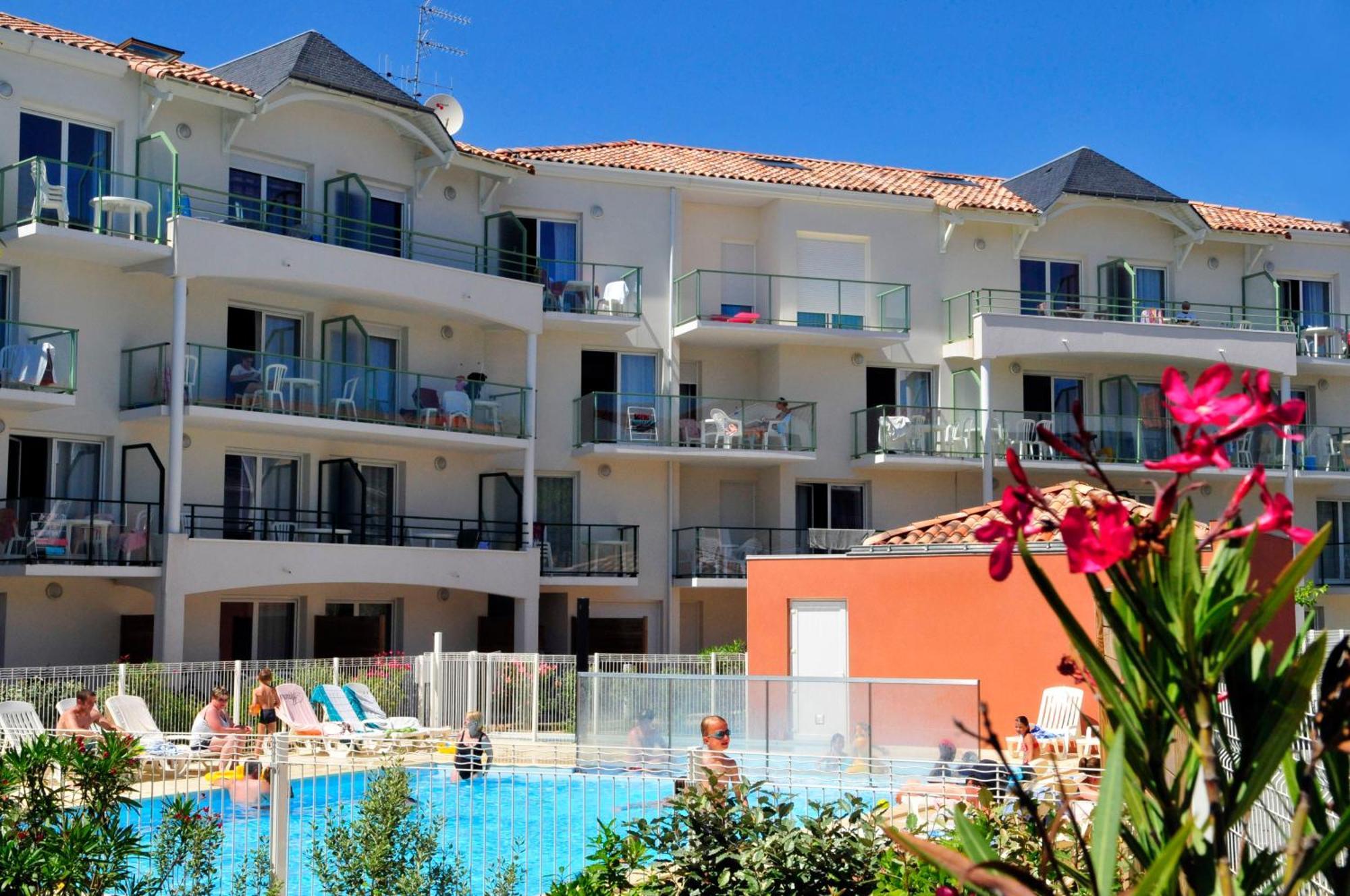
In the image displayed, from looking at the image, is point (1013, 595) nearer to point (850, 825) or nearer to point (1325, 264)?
point (850, 825)

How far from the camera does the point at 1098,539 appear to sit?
9.00 feet

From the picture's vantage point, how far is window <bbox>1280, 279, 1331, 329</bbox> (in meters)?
38.1

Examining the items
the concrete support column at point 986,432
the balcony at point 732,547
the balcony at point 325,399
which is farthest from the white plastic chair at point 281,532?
the concrete support column at point 986,432

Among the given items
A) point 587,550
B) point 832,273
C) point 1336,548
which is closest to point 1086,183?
point 832,273

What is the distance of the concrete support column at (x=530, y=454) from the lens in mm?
29438

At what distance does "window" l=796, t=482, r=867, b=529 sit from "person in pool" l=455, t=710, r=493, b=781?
12026mm

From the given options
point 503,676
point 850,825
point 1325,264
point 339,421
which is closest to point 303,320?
point 339,421

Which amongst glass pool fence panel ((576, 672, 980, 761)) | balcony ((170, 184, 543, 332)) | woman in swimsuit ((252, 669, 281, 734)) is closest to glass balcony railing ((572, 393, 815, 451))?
balcony ((170, 184, 543, 332))

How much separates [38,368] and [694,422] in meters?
13.2

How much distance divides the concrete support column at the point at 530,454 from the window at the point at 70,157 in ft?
28.0

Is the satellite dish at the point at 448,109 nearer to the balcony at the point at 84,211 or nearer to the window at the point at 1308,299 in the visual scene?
the balcony at the point at 84,211

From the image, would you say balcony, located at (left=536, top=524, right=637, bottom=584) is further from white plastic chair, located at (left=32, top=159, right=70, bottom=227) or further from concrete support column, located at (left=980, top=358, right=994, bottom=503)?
white plastic chair, located at (left=32, top=159, right=70, bottom=227)

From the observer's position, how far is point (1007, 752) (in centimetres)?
1773

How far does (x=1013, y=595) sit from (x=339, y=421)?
1280cm
